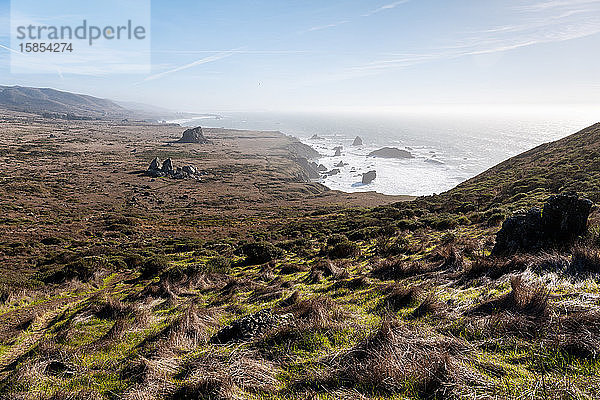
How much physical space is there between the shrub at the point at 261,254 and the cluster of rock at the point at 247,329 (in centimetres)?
923

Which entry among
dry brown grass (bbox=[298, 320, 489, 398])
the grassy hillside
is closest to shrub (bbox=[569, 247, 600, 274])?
the grassy hillside

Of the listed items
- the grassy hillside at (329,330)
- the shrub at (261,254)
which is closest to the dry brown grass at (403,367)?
the grassy hillside at (329,330)

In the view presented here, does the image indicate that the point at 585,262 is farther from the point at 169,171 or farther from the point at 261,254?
the point at 169,171

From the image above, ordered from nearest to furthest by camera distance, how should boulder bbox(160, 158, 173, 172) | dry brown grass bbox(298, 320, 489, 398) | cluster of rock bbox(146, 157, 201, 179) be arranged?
dry brown grass bbox(298, 320, 489, 398)
cluster of rock bbox(146, 157, 201, 179)
boulder bbox(160, 158, 173, 172)

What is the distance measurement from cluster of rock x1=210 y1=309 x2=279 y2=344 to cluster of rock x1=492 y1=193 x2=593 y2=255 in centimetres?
701

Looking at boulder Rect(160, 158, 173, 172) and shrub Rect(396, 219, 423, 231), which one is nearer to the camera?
shrub Rect(396, 219, 423, 231)

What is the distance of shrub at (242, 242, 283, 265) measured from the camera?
48.1 feet

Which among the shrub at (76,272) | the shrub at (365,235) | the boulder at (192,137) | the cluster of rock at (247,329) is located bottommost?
the shrub at (76,272)

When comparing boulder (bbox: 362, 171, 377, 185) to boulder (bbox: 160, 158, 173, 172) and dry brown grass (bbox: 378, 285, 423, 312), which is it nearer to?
boulder (bbox: 160, 158, 173, 172)

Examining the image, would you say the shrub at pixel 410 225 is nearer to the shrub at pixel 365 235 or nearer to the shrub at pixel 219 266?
the shrub at pixel 365 235

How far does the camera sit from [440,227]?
51.6ft

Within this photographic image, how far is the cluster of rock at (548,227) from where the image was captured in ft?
24.5

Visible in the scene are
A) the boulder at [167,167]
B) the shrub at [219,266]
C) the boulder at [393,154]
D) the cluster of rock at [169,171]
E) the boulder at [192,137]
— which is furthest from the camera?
the boulder at [192,137]

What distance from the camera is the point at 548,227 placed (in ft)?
25.7
